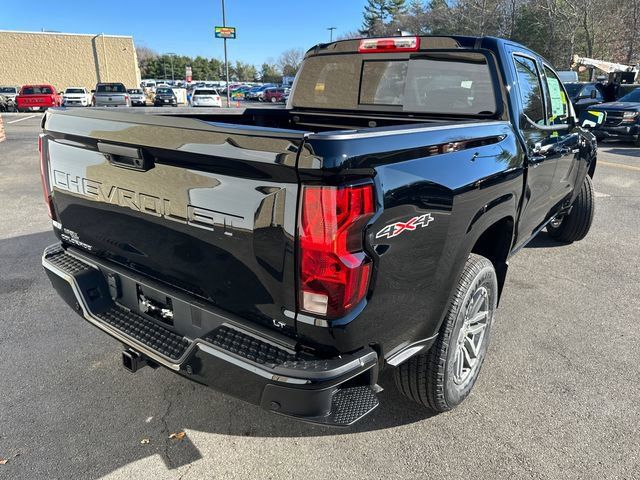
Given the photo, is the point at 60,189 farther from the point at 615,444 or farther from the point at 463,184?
the point at 615,444

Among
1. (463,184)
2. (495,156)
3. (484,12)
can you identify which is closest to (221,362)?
(463,184)

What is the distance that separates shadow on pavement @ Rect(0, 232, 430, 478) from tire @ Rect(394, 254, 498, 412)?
0.25 metres

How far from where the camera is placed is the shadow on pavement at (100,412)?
2344 millimetres

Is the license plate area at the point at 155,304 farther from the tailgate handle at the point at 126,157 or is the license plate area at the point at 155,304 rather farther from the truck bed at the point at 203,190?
the tailgate handle at the point at 126,157

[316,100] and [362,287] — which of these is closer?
[362,287]

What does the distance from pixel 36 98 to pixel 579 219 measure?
33.3 meters

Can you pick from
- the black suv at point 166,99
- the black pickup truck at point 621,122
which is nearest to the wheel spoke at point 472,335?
the black pickup truck at point 621,122

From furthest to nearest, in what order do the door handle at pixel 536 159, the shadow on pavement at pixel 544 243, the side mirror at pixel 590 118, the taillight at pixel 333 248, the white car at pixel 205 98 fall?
the white car at pixel 205 98 → the shadow on pavement at pixel 544 243 → the side mirror at pixel 590 118 → the door handle at pixel 536 159 → the taillight at pixel 333 248

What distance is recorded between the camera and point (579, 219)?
5531 mm

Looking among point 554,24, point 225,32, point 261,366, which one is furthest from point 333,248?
point 554,24

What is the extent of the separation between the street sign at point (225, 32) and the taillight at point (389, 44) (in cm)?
2648

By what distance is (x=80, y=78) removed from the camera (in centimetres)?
4931

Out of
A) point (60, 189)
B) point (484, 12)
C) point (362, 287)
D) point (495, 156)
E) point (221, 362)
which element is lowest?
point (221, 362)

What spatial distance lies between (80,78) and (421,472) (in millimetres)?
56715
